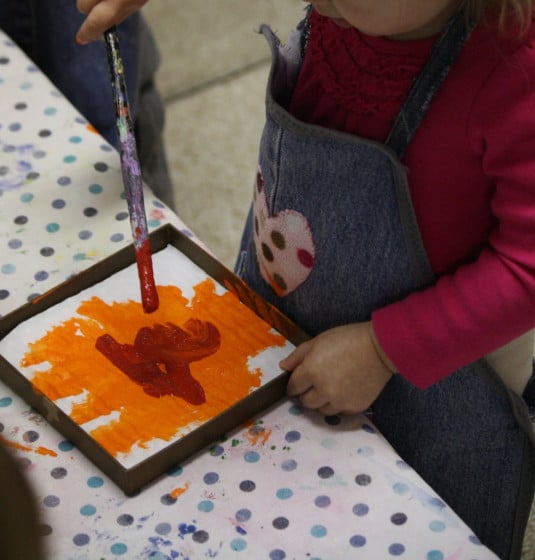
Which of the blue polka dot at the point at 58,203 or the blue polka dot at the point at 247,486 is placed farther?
the blue polka dot at the point at 58,203

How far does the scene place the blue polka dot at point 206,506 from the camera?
74 centimetres

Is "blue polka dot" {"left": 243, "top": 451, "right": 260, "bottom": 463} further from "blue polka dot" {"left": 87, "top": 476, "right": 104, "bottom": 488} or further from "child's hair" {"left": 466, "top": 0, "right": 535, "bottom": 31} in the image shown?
"child's hair" {"left": 466, "top": 0, "right": 535, "bottom": 31}

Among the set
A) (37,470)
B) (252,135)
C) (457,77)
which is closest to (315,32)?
(457,77)

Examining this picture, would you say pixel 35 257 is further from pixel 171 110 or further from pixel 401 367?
pixel 171 110

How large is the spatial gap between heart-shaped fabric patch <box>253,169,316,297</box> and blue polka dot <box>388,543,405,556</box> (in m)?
0.27

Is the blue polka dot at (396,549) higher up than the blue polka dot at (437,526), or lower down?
lower down

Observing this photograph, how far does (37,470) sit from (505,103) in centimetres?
45

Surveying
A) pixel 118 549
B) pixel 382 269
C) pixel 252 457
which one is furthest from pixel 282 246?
pixel 118 549

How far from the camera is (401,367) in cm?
79

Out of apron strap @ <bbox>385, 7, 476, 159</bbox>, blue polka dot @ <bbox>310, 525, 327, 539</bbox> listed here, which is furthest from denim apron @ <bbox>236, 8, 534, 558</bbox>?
blue polka dot @ <bbox>310, 525, 327, 539</bbox>

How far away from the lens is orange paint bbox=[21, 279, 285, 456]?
0.77 metres

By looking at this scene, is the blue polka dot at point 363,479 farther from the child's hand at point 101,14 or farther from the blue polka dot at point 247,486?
the child's hand at point 101,14

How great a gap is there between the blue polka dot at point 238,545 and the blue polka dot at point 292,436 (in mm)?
103

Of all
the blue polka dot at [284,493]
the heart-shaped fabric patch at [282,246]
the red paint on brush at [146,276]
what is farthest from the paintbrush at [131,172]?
the blue polka dot at [284,493]
